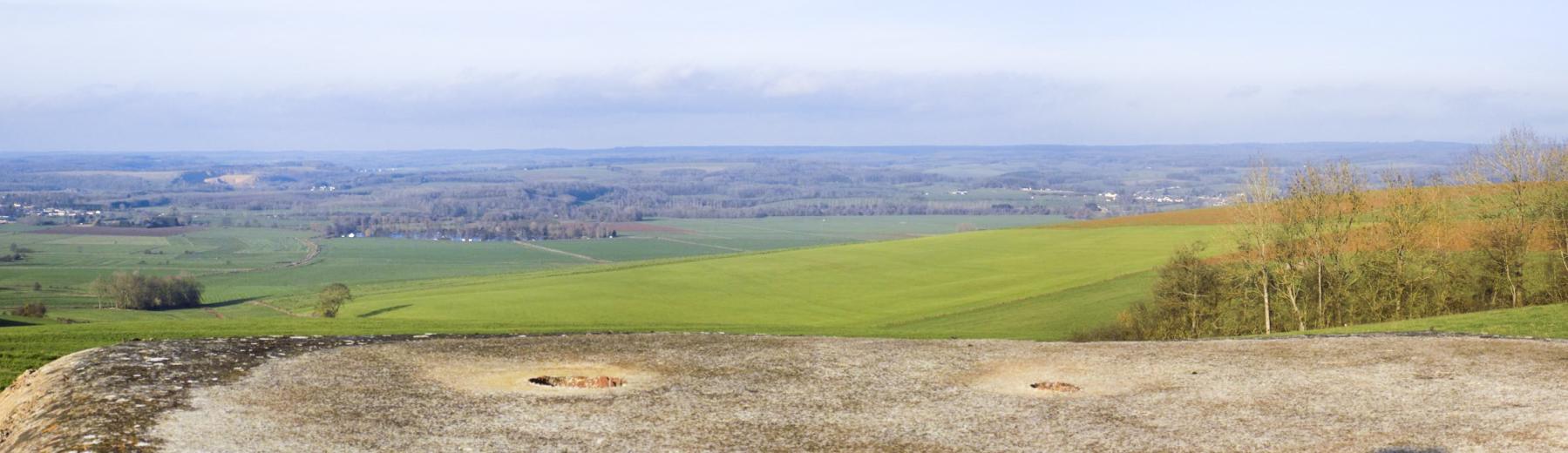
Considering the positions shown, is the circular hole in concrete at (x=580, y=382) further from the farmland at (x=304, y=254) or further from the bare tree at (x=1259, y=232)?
the farmland at (x=304, y=254)

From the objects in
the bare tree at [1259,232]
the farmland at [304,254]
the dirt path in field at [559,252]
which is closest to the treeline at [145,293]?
the farmland at [304,254]

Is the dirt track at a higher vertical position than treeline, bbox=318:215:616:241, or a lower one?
higher

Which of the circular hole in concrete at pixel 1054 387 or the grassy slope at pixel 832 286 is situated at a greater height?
the circular hole in concrete at pixel 1054 387

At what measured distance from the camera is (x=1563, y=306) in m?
31.1

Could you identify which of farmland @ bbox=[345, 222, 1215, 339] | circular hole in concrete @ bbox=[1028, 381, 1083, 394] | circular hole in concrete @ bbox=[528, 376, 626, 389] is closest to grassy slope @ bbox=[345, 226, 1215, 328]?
farmland @ bbox=[345, 222, 1215, 339]

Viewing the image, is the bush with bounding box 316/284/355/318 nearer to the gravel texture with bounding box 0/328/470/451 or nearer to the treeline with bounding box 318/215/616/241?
the gravel texture with bounding box 0/328/470/451

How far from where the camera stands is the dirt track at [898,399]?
15.4 meters

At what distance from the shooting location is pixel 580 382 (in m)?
20.1

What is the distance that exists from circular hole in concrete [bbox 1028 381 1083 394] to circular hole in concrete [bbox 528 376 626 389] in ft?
24.2

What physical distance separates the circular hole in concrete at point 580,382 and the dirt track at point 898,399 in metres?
0.39

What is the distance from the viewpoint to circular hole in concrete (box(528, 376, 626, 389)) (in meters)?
19.8

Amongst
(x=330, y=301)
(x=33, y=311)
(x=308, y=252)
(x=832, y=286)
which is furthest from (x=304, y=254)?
(x=832, y=286)

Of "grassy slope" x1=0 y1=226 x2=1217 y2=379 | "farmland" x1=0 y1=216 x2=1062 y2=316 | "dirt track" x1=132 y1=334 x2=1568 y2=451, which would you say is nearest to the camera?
"dirt track" x1=132 y1=334 x2=1568 y2=451

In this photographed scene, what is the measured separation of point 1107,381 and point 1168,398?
1821 mm
